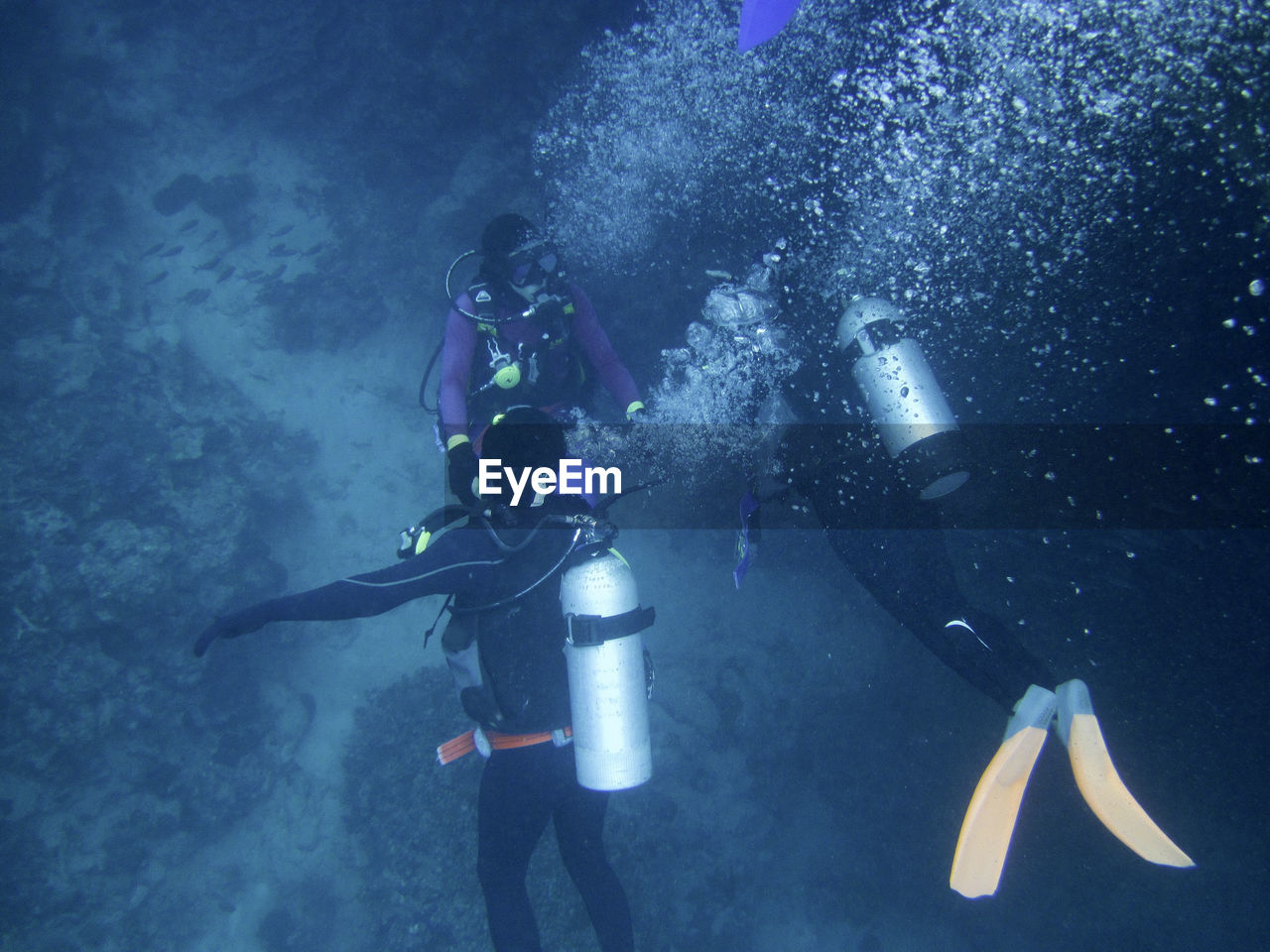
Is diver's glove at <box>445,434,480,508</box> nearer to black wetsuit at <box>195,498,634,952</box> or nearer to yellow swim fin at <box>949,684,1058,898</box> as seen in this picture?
black wetsuit at <box>195,498,634,952</box>

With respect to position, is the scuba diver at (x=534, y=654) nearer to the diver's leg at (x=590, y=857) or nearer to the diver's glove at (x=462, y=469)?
the diver's leg at (x=590, y=857)

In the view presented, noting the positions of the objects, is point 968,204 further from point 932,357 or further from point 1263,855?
point 1263,855

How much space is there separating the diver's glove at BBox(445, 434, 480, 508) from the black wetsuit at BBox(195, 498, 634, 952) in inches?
15.8

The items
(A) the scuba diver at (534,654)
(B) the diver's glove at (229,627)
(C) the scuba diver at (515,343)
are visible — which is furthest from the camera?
(C) the scuba diver at (515,343)

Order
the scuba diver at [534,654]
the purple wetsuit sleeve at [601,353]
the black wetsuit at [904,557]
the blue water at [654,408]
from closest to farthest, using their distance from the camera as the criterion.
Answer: the scuba diver at [534,654]
the black wetsuit at [904,557]
the blue water at [654,408]
the purple wetsuit sleeve at [601,353]

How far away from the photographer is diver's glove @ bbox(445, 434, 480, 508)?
316 centimetres

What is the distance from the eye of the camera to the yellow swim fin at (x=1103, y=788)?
2578 mm

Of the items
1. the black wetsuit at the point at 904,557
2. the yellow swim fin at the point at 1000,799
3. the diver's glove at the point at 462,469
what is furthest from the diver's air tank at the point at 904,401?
the diver's glove at the point at 462,469

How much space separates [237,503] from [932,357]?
6.51 meters

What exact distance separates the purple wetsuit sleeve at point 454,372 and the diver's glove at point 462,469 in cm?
26

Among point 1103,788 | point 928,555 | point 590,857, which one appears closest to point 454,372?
point 590,857

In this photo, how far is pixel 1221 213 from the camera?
3.67 meters

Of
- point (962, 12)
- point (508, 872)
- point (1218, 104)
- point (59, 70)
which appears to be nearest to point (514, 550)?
point (508, 872)

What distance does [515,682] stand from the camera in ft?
9.65
